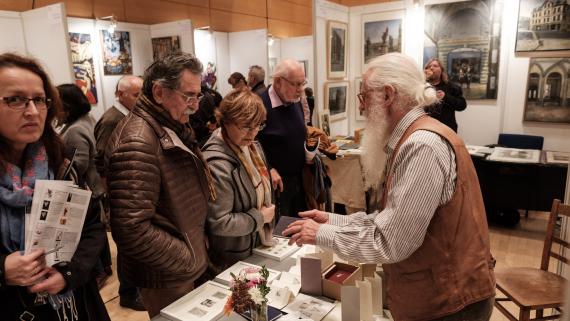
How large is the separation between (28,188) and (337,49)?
13.5 feet

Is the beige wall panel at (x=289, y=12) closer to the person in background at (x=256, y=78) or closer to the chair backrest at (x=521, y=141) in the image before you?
the person in background at (x=256, y=78)

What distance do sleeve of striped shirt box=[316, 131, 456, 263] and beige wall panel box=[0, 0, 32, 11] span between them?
4.44 m

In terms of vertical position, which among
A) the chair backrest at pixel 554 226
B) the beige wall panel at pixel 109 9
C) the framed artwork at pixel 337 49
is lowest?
the chair backrest at pixel 554 226

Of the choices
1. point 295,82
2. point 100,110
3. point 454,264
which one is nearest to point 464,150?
point 454,264

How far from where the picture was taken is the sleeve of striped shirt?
4.00 feet

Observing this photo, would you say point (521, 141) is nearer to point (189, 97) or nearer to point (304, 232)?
point (304, 232)

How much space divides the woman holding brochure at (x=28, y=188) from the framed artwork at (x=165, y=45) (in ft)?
11.8

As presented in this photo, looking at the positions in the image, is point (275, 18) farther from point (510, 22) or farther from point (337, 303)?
point (337, 303)

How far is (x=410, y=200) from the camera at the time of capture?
122cm

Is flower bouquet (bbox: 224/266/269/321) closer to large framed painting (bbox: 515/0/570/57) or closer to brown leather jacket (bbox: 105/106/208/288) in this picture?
brown leather jacket (bbox: 105/106/208/288)

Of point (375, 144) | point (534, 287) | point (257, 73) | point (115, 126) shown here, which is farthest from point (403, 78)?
point (257, 73)

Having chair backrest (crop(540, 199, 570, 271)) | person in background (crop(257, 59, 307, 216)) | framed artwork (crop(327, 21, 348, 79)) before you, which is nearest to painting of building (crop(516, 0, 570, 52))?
framed artwork (crop(327, 21, 348, 79))

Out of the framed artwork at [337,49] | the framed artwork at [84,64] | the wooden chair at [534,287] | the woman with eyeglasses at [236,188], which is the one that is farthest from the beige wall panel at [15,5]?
the wooden chair at [534,287]

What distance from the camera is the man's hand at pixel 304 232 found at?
57.1 inches
